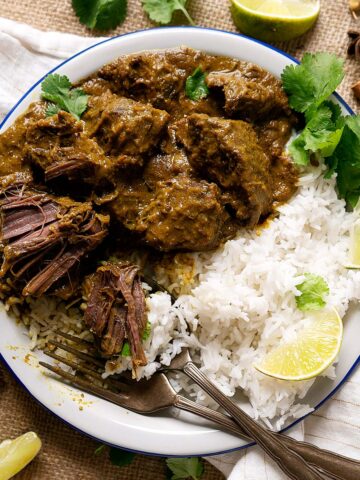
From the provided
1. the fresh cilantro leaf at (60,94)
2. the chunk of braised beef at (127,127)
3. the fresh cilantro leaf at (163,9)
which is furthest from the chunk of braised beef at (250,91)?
the fresh cilantro leaf at (60,94)

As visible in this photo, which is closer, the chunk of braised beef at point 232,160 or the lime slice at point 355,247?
the chunk of braised beef at point 232,160

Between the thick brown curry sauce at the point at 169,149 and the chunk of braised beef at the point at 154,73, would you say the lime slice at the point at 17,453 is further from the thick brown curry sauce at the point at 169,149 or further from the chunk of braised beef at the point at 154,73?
the chunk of braised beef at the point at 154,73

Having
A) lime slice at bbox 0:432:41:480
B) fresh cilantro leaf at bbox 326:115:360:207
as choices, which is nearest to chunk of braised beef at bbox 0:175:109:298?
lime slice at bbox 0:432:41:480

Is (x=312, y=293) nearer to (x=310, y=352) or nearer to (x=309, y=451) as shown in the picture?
(x=310, y=352)

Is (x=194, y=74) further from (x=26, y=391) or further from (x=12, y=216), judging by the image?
(x=26, y=391)

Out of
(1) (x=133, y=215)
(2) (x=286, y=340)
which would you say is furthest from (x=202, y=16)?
(2) (x=286, y=340)

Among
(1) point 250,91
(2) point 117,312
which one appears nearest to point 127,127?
(1) point 250,91

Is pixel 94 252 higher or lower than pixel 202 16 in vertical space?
lower
